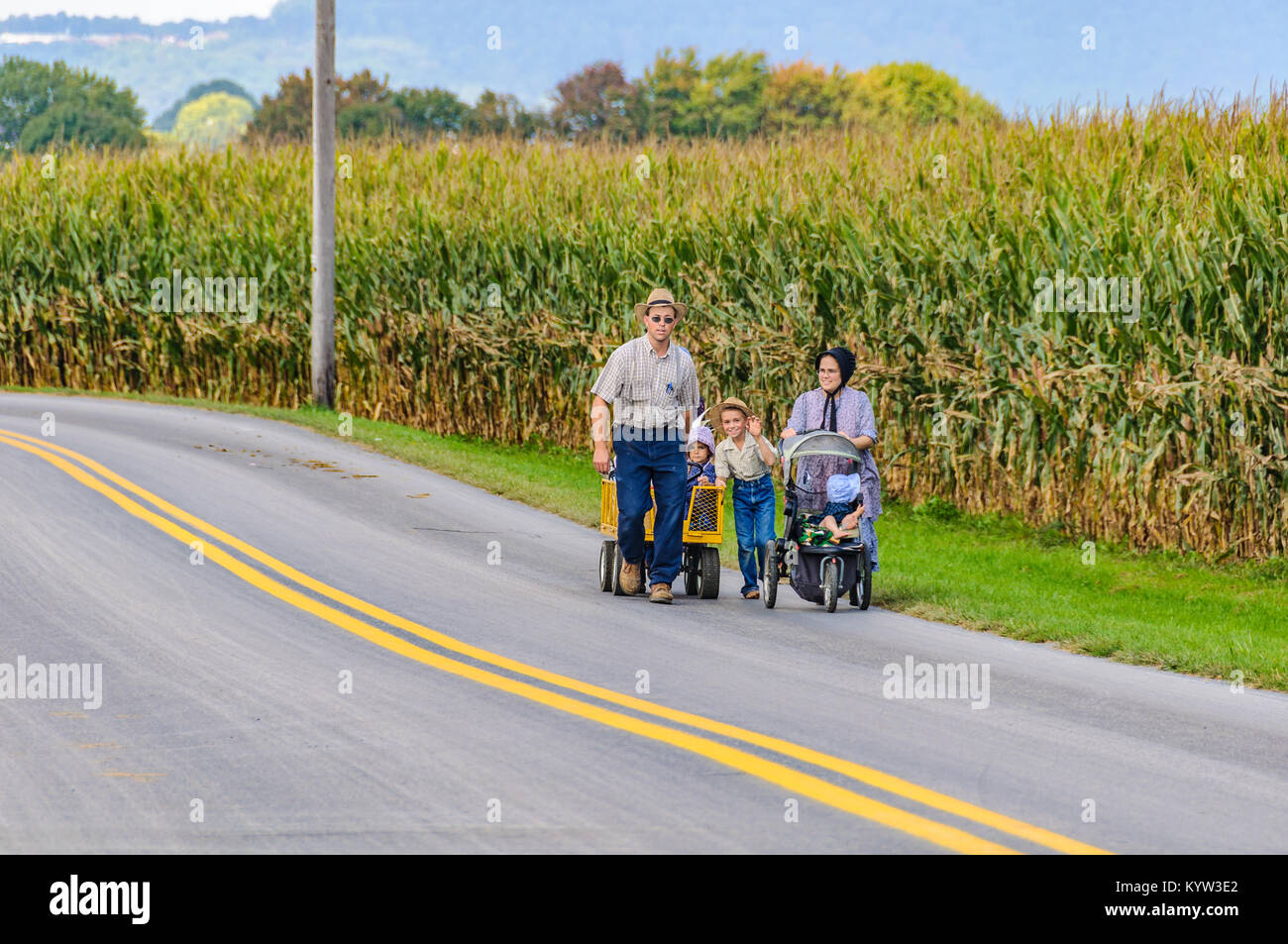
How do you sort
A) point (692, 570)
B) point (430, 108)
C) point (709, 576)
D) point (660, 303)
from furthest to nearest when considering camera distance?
point (430, 108)
point (692, 570)
point (709, 576)
point (660, 303)

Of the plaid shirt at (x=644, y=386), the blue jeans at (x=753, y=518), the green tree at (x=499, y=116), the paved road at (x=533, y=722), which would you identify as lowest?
the paved road at (x=533, y=722)

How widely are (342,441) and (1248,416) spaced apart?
11.7m

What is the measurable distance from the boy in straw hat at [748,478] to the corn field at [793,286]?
182 inches

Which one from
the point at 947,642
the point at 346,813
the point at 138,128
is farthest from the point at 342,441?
the point at 138,128

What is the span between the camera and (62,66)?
387 ft

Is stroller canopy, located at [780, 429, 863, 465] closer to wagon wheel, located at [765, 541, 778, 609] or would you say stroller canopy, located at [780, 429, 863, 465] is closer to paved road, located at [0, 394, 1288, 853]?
wagon wheel, located at [765, 541, 778, 609]

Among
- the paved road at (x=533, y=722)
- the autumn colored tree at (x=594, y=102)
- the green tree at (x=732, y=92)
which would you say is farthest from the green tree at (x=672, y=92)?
the paved road at (x=533, y=722)

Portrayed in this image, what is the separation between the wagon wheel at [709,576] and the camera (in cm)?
1249

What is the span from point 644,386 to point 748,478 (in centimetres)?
114

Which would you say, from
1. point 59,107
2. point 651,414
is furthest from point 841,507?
point 59,107

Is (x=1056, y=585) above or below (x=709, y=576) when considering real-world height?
below

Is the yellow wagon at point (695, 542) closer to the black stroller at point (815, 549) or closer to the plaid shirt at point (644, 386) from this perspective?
the black stroller at point (815, 549)

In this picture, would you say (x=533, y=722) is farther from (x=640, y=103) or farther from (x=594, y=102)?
(x=594, y=102)

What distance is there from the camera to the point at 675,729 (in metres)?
8.15
